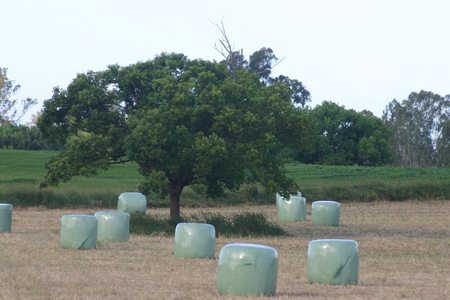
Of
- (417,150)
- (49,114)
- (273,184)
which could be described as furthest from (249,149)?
(417,150)

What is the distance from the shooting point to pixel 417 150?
88.2 metres

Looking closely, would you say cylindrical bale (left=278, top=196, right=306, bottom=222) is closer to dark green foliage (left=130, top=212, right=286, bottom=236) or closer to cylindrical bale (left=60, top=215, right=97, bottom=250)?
dark green foliage (left=130, top=212, right=286, bottom=236)

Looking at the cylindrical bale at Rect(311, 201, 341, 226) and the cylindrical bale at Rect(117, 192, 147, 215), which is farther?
the cylindrical bale at Rect(117, 192, 147, 215)

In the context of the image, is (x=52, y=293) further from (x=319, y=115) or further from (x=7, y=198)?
(x=319, y=115)

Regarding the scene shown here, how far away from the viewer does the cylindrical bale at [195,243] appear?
14.2 metres

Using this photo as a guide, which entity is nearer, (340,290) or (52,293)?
(52,293)

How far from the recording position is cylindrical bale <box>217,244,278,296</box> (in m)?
9.57

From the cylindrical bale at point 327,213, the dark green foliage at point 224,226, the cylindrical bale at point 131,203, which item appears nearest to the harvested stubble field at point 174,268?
the dark green foliage at point 224,226

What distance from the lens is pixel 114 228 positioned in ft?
57.3

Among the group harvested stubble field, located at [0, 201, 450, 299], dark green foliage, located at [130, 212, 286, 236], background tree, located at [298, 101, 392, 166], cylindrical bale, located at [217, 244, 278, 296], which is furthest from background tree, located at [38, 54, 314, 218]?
background tree, located at [298, 101, 392, 166]

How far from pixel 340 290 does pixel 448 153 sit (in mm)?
75780

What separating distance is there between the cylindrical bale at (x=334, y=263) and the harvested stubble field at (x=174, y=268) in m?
0.22

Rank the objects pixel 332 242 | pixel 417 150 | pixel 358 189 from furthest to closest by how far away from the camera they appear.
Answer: pixel 417 150
pixel 358 189
pixel 332 242

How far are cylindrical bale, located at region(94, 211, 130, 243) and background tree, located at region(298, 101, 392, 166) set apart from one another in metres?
59.5
